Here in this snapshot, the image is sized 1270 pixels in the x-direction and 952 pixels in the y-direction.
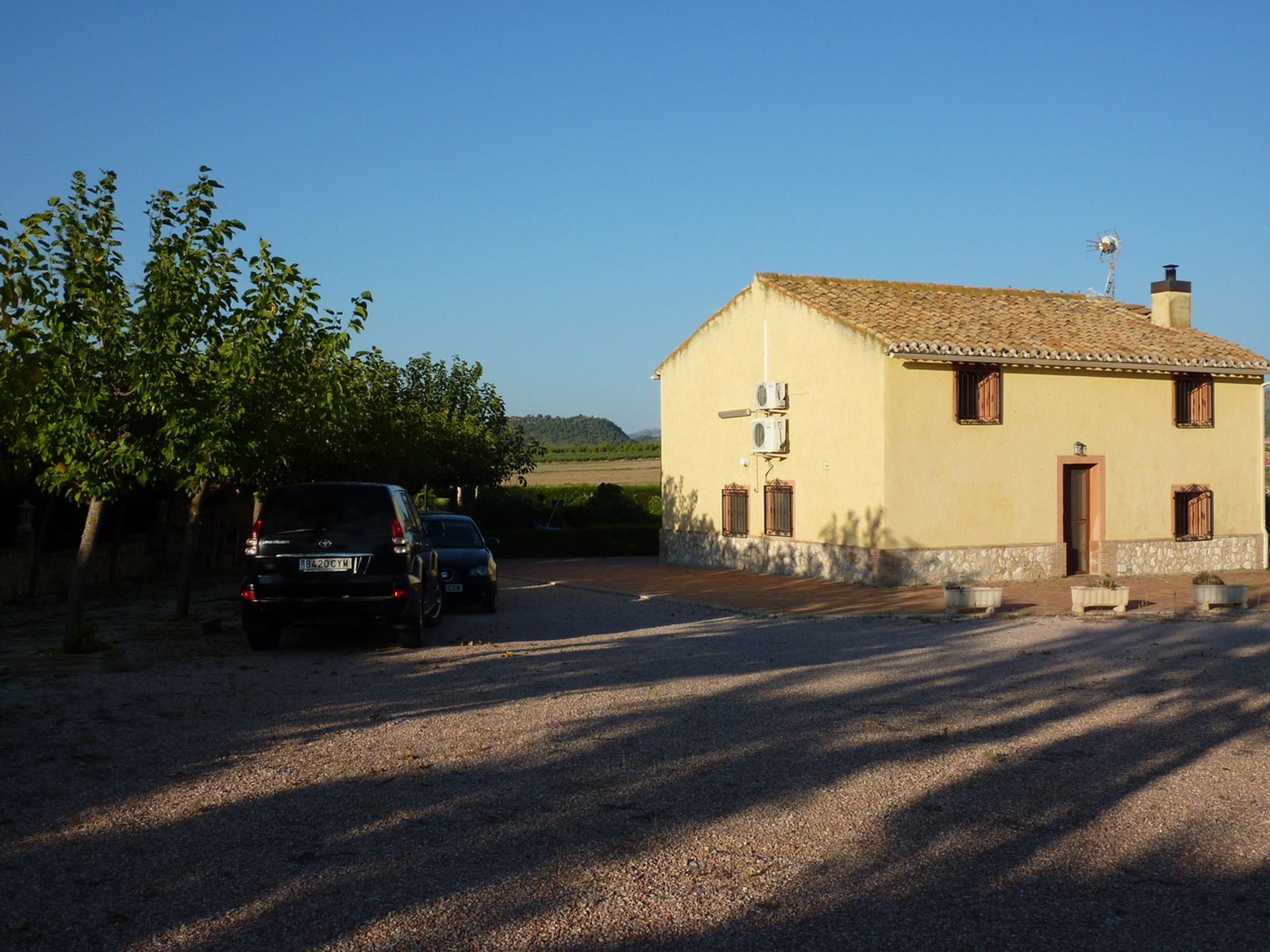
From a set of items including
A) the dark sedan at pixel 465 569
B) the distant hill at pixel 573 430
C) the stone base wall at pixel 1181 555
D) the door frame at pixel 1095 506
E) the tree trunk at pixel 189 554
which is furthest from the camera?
the distant hill at pixel 573 430

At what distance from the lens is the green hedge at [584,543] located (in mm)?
37219

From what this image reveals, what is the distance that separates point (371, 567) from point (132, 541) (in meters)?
14.7

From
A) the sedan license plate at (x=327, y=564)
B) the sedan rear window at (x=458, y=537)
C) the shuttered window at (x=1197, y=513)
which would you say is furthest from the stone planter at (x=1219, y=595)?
the sedan license plate at (x=327, y=564)

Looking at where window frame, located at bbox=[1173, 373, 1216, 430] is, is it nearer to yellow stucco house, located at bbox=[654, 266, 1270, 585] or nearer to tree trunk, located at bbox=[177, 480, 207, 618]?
yellow stucco house, located at bbox=[654, 266, 1270, 585]

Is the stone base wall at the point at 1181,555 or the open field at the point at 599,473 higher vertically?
the open field at the point at 599,473

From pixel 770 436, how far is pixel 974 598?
8.75 meters

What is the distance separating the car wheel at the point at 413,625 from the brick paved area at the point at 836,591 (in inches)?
260

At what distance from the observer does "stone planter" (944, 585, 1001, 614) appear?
1758 centimetres

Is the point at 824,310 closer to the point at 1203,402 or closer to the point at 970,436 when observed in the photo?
the point at 970,436

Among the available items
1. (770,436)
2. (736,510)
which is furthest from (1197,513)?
(736,510)

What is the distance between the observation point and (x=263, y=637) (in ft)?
42.4

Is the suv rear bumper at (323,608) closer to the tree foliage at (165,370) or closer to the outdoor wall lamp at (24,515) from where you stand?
the tree foliage at (165,370)

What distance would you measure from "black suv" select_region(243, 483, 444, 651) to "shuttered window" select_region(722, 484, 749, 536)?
15648mm

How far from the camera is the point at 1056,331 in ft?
83.7
